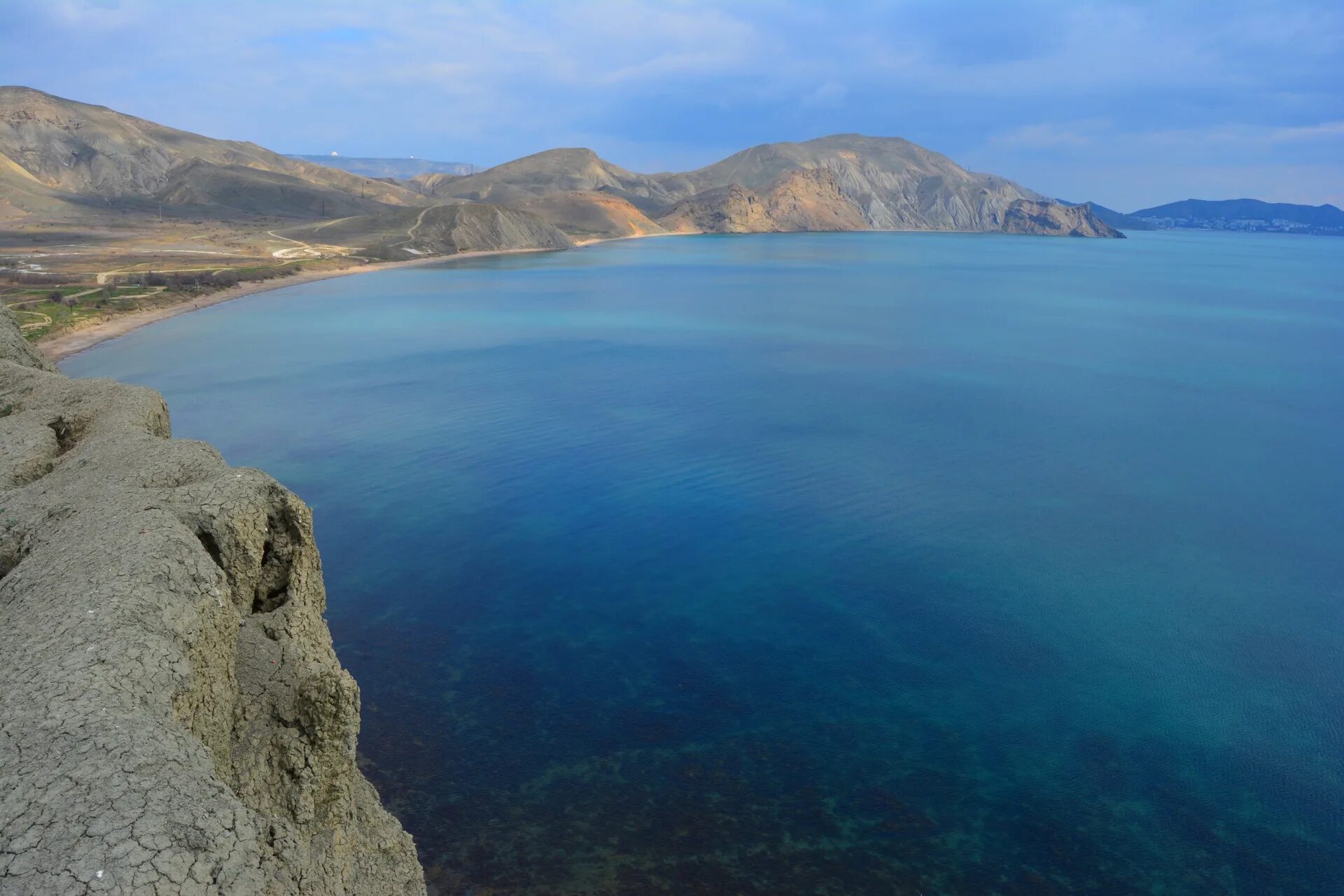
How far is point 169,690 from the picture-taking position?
8.13 meters

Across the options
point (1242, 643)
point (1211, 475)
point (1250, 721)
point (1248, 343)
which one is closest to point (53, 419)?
point (1250, 721)

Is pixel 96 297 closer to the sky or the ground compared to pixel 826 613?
closer to the sky

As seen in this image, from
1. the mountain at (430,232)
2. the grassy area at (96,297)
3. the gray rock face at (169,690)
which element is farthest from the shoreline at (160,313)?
the gray rock face at (169,690)

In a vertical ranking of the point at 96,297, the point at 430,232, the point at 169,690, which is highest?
the point at 430,232

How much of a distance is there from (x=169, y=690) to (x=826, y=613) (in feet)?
53.5

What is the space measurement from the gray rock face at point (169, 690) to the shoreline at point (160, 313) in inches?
869

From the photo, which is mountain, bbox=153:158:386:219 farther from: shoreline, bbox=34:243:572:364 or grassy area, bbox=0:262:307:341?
grassy area, bbox=0:262:307:341

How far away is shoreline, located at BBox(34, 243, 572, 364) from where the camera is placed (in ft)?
178

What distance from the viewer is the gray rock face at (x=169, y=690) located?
598cm

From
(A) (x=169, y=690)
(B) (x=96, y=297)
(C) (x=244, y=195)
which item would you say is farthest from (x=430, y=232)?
(A) (x=169, y=690)

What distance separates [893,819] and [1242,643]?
12308 mm

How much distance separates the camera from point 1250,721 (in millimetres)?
18031

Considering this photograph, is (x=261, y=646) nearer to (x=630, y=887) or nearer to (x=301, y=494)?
(x=630, y=887)

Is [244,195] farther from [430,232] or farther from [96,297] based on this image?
[96,297]
